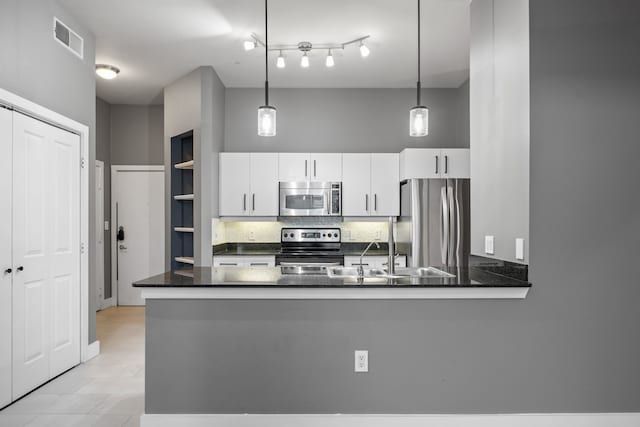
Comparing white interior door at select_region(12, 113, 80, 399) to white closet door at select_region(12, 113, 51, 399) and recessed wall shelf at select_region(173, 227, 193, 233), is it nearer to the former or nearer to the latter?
white closet door at select_region(12, 113, 51, 399)

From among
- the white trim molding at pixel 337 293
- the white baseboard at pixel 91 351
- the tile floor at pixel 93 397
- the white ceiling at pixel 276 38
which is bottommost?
the tile floor at pixel 93 397

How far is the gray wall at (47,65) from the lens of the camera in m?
2.68

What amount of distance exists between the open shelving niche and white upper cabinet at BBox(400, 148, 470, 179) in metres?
2.56

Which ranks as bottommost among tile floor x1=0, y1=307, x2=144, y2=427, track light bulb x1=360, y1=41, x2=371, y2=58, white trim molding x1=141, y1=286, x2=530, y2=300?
tile floor x1=0, y1=307, x2=144, y2=427

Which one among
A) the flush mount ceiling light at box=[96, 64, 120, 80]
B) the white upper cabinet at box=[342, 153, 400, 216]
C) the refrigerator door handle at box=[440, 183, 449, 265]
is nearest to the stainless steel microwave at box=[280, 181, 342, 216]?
the white upper cabinet at box=[342, 153, 400, 216]

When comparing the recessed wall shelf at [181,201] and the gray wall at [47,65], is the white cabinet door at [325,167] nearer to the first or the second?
the recessed wall shelf at [181,201]

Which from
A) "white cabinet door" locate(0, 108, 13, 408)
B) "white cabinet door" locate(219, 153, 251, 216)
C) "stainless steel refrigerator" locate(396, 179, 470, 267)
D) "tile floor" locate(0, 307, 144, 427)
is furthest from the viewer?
"white cabinet door" locate(219, 153, 251, 216)

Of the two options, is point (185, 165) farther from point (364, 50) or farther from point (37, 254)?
point (364, 50)

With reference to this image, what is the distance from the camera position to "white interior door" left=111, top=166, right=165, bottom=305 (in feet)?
18.9

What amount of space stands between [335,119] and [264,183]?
1.25 meters

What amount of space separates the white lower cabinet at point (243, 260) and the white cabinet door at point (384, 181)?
1369mm

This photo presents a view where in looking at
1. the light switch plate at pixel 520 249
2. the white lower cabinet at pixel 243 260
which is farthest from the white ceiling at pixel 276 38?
the white lower cabinet at pixel 243 260

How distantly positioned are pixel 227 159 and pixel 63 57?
193cm

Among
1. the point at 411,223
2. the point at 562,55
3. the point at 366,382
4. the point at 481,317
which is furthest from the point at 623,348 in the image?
the point at 411,223
